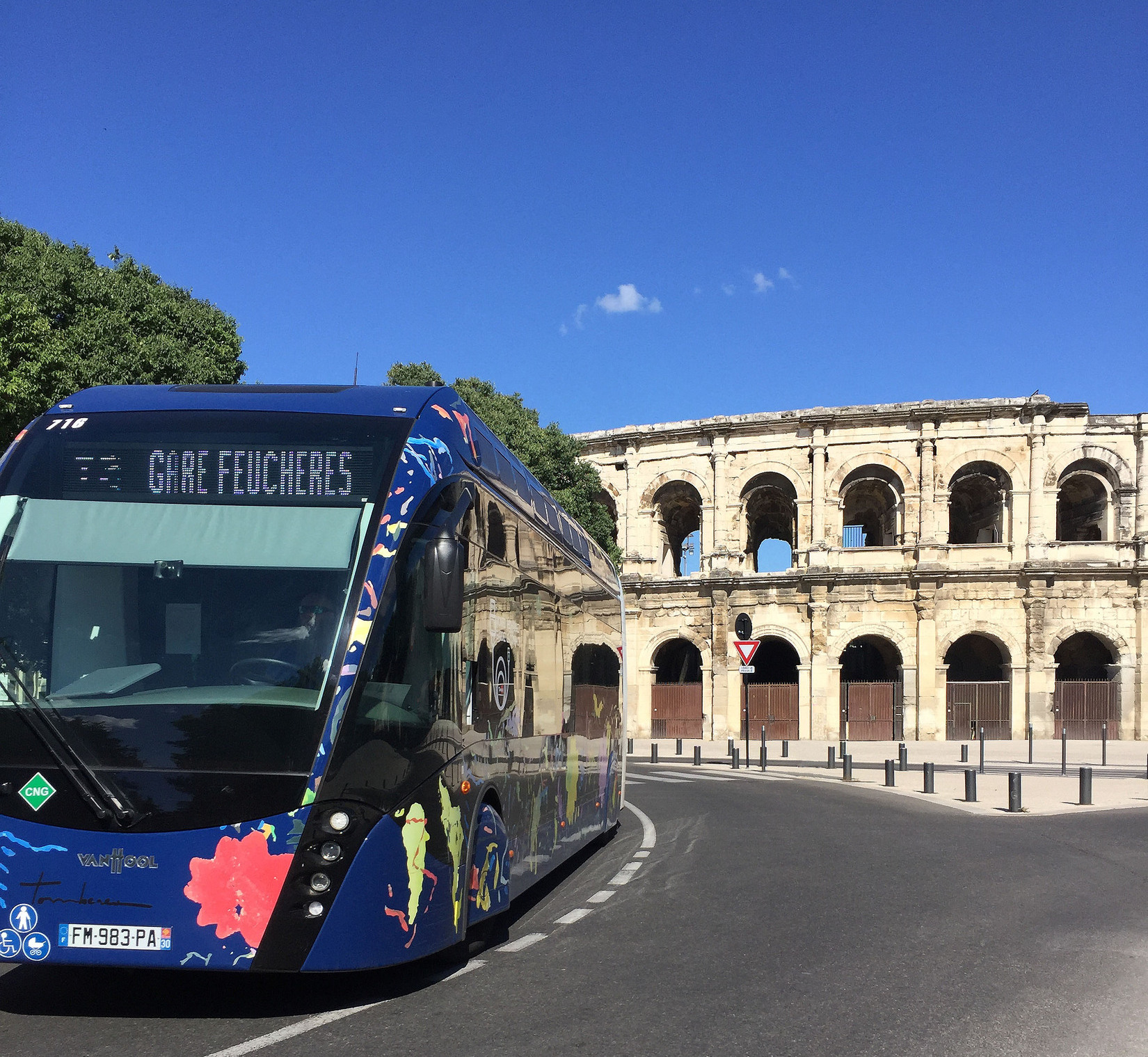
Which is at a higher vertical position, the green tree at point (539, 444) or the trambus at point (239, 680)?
Answer: the green tree at point (539, 444)

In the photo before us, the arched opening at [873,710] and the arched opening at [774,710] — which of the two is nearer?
the arched opening at [873,710]

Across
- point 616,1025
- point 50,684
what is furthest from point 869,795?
point 50,684

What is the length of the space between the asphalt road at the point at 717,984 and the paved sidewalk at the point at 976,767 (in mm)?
8468

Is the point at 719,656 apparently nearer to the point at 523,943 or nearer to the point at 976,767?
the point at 976,767

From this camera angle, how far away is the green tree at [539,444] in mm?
39906

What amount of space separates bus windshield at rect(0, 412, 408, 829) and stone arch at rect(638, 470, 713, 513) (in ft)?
130

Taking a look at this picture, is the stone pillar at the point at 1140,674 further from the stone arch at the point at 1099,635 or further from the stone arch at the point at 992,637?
the stone arch at the point at 992,637

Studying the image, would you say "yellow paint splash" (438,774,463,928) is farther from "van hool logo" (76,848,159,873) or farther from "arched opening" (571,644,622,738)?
"arched opening" (571,644,622,738)

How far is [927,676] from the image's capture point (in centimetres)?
4172

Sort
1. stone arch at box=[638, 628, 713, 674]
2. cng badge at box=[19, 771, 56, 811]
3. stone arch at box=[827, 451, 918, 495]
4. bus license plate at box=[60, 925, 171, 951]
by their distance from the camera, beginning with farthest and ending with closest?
stone arch at box=[638, 628, 713, 674] < stone arch at box=[827, 451, 918, 495] < cng badge at box=[19, 771, 56, 811] < bus license plate at box=[60, 925, 171, 951]

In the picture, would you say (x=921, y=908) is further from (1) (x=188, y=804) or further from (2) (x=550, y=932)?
(1) (x=188, y=804)

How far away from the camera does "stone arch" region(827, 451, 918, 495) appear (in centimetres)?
4262

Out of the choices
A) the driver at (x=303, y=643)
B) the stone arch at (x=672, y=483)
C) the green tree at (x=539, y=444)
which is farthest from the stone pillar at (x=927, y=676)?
the driver at (x=303, y=643)

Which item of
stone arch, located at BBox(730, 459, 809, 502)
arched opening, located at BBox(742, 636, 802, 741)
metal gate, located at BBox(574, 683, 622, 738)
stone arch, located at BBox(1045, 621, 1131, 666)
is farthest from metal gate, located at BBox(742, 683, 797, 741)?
metal gate, located at BBox(574, 683, 622, 738)
